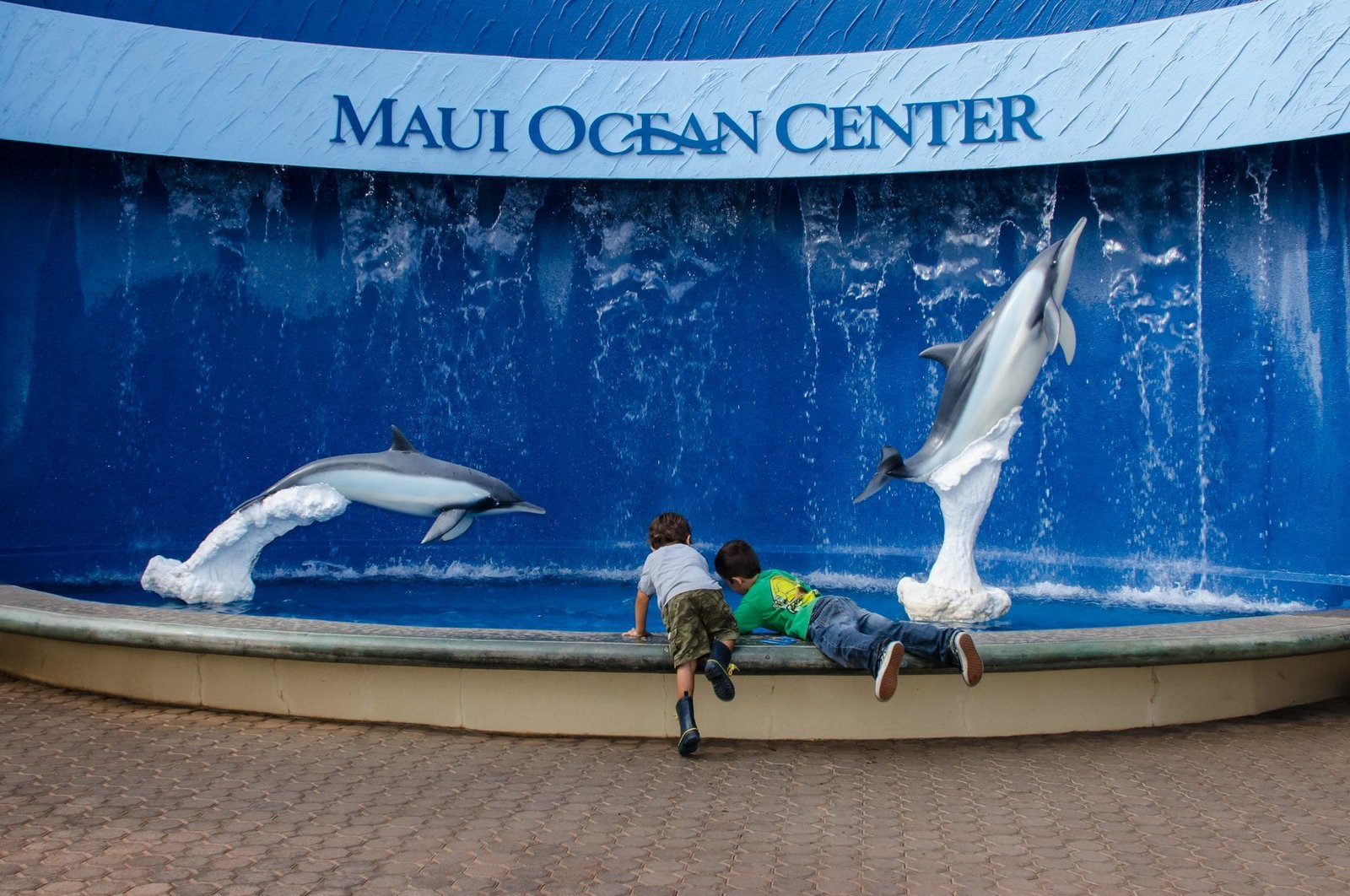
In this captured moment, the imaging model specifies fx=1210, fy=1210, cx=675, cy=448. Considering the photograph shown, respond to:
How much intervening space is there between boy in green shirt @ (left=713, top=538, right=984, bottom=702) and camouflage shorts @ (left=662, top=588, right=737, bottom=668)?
263 millimetres

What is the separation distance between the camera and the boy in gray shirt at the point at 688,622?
6.05m

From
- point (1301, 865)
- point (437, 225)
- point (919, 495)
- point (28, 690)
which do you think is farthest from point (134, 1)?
point (1301, 865)

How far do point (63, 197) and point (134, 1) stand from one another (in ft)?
7.83

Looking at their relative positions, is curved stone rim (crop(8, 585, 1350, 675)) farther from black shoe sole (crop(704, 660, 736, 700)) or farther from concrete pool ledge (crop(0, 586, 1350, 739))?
black shoe sole (crop(704, 660, 736, 700))

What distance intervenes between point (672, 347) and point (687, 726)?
29.6ft

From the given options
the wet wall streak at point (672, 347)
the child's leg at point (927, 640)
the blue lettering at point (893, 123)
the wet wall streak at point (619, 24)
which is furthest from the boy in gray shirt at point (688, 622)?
the wet wall streak at point (619, 24)

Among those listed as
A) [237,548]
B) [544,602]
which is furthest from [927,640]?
[237,548]

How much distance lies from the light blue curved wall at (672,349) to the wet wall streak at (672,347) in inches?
1.2

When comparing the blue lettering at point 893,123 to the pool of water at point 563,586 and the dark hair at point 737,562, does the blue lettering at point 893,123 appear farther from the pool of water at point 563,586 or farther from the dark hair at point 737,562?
the dark hair at point 737,562

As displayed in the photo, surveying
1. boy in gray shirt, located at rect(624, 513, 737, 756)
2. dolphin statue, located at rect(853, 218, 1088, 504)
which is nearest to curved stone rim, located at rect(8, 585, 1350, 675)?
boy in gray shirt, located at rect(624, 513, 737, 756)

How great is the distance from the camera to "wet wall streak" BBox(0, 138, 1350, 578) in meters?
13.1

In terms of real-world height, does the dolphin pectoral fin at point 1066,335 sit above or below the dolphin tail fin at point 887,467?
above

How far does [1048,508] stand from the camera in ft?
45.1

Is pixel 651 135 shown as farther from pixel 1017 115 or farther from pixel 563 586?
pixel 563 586
